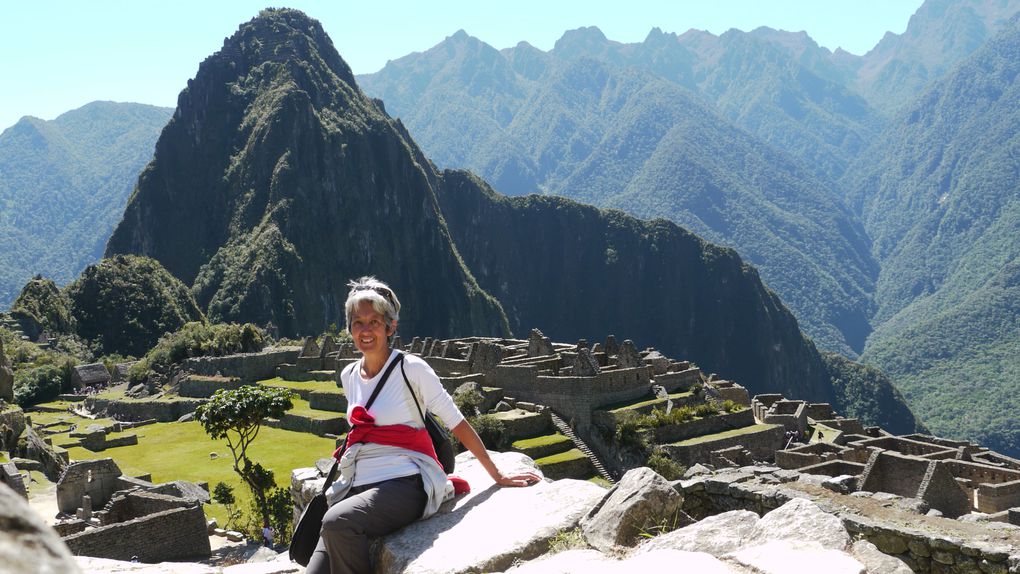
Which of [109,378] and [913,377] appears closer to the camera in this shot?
[109,378]

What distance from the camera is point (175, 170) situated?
183 metres

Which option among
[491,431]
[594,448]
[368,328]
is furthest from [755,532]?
[594,448]

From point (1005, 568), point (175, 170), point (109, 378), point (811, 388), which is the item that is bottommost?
point (811, 388)

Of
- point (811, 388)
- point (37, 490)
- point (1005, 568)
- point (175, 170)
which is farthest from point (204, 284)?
point (1005, 568)

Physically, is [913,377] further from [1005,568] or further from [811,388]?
[1005,568]

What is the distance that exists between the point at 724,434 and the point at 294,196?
140 meters

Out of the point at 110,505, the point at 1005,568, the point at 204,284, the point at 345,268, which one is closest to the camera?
the point at 1005,568

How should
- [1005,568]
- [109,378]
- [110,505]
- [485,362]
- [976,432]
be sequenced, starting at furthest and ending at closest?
[976,432], [109,378], [485,362], [110,505], [1005,568]

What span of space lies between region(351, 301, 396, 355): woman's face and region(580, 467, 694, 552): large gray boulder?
5.85ft

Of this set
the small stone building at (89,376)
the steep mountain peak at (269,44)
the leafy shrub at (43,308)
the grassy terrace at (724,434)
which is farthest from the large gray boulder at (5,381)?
the steep mountain peak at (269,44)

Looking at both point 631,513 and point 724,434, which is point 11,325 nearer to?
point 724,434

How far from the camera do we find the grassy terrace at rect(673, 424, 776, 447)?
33.9 meters

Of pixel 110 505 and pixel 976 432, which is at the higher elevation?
pixel 110 505

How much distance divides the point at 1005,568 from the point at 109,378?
245 feet
